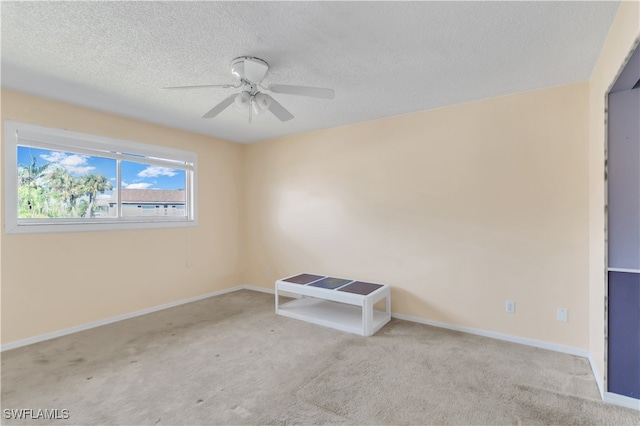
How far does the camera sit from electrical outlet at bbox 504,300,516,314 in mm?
2965

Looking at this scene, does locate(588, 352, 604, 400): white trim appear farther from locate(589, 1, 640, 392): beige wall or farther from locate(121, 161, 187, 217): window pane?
locate(121, 161, 187, 217): window pane

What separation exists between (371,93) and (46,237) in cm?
360

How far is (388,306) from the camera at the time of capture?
3.62 meters

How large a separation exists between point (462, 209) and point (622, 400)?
6.05ft

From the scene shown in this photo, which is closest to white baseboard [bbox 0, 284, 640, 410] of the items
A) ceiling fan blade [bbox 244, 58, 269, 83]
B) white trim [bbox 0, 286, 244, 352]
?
white trim [bbox 0, 286, 244, 352]

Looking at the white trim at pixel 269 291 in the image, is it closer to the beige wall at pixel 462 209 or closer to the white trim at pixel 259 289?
the white trim at pixel 259 289

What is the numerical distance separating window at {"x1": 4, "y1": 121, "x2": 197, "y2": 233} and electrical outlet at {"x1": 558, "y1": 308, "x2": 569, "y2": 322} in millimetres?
4457

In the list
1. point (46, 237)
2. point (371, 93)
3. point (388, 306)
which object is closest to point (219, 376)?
point (388, 306)

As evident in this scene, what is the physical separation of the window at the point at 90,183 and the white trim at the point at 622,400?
4.62 m

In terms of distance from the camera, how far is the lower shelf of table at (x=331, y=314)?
130 inches

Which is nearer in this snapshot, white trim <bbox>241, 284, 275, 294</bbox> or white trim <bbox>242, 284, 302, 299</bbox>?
white trim <bbox>242, 284, 302, 299</bbox>

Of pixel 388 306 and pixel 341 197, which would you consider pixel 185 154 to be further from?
pixel 388 306

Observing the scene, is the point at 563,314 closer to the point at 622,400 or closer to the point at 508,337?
the point at 508,337

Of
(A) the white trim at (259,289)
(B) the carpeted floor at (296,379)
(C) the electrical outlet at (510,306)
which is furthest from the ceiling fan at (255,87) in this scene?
(A) the white trim at (259,289)
